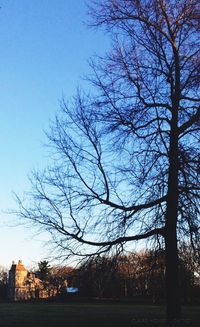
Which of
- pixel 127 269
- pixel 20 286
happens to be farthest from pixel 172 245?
pixel 20 286

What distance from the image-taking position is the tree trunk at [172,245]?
12797mm

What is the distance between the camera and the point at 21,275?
108125 mm

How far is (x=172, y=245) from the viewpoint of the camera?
13.1m

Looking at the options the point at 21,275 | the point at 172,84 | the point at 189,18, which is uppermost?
the point at 189,18

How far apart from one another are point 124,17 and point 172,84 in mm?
2648

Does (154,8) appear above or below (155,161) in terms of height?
above

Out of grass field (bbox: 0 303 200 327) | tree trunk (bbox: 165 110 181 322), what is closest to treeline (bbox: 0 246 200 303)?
tree trunk (bbox: 165 110 181 322)

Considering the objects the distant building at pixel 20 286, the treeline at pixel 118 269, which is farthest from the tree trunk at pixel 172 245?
the distant building at pixel 20 286

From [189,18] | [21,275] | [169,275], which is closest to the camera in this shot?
[169,275]

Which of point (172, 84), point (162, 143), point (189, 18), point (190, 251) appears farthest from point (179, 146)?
point (189, 18)

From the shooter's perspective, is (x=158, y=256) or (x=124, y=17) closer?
(x=158, y=256)

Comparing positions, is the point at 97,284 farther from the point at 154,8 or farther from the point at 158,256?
the point at 154,8

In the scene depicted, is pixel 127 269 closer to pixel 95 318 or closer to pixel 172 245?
pixel 172 245

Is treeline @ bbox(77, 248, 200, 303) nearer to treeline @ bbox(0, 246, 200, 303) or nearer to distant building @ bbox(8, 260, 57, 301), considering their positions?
treeline @ bbox(0, 246, 200, 303)
